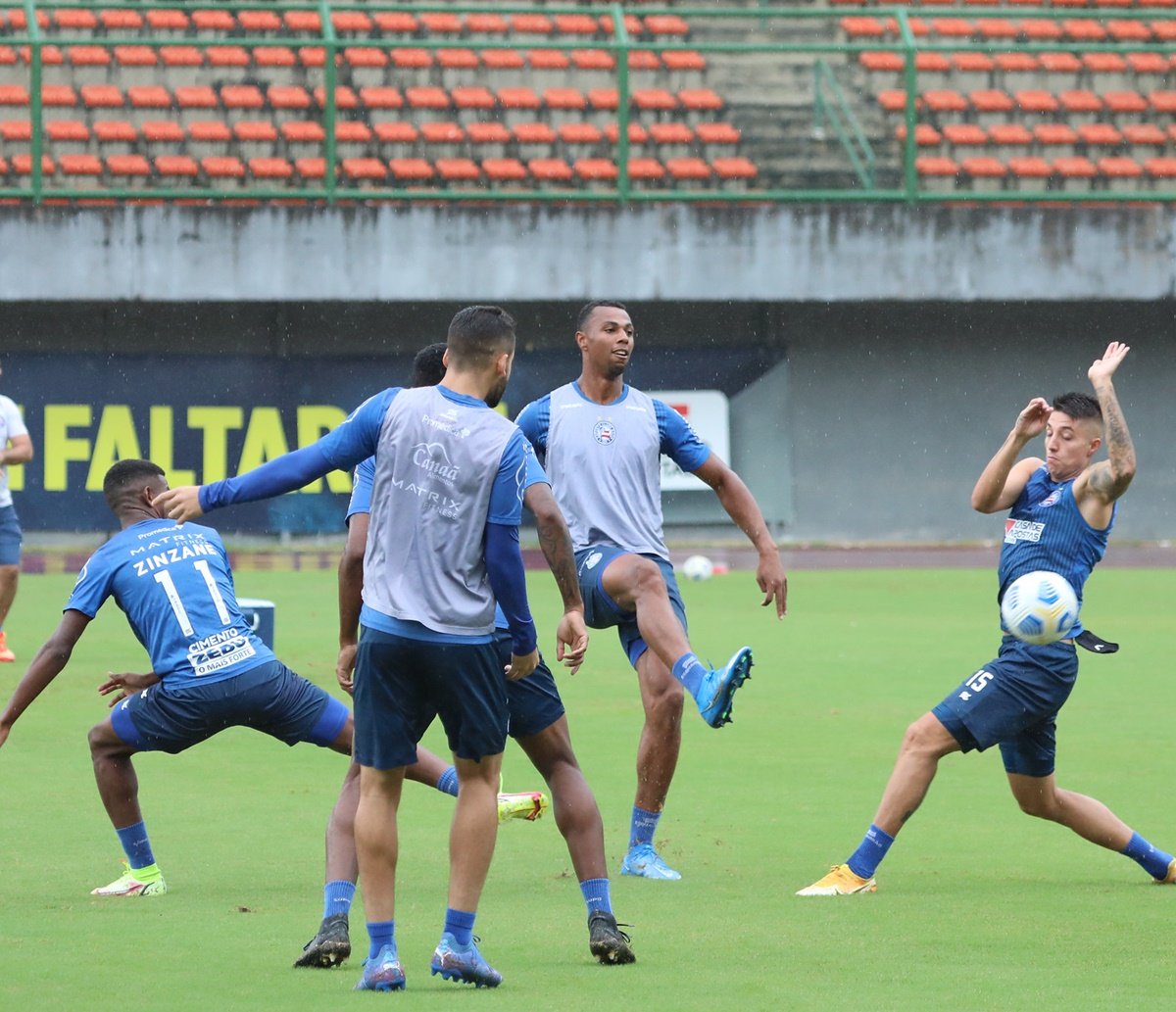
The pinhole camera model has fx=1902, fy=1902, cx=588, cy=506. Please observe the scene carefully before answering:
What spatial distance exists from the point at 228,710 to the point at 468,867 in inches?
64.1

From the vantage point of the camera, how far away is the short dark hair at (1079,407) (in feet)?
23.2

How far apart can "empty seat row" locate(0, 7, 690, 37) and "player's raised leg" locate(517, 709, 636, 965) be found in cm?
2175

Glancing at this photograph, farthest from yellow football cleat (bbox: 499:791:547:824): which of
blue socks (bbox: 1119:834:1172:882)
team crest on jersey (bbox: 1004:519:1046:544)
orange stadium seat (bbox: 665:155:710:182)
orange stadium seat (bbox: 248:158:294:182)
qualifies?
orange stadium seat (bbox: 665:155:710:182)

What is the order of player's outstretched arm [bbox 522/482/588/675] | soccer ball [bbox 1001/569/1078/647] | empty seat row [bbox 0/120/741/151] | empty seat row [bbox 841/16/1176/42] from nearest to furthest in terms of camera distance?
player's outstretched arm [bbox 522/482/588/675]
soccer ball [bbox 1001/569/1078/647]
empty seat row [bbox 0/120/741/151]
empty seat row [bbox 841/16/1176/42]

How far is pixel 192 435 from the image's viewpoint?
24.8 metres

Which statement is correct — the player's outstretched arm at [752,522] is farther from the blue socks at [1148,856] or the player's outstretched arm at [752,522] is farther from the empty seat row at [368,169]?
the empty seat row at [368,169]

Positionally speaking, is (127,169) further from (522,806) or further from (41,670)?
(522,806)

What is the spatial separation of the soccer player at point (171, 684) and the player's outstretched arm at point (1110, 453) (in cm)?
284

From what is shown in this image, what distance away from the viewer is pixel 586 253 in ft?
79.3

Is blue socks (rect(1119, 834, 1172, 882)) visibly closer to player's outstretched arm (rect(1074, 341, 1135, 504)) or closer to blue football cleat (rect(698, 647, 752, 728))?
player's outstretched arm (rect(1074, 341, 1135, 504))

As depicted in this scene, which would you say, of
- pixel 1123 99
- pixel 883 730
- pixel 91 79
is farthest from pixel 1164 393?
pixel 883 730

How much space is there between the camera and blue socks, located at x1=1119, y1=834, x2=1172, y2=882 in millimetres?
7031

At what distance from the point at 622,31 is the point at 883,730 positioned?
16752 mm

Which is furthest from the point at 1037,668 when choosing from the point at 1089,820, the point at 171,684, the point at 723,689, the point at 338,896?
the point at 171,684
